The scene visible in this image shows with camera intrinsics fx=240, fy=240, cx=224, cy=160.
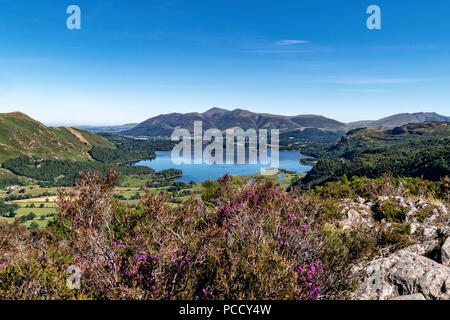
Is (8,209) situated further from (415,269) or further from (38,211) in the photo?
(415,269)

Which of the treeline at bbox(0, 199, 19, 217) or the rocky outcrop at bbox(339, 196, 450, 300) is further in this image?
the treeline at bbox(0, 199, 19, 217)

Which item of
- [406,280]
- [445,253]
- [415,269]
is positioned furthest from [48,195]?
[445,253]

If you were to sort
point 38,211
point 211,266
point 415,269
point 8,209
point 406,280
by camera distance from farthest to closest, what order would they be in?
point 8,209, point 38,211, point 211,266, point 415,269, point 406,280

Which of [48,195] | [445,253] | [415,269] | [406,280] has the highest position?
[445,253]

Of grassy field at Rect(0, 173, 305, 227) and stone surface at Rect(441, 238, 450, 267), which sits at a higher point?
stone surface at Rect(441, 238, 450, 267)

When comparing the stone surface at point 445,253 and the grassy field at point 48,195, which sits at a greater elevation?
the stone surface at point 445,253

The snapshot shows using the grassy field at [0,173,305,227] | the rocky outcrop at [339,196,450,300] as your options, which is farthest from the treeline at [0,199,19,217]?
the rocky outcrop at [339,196,450,300]

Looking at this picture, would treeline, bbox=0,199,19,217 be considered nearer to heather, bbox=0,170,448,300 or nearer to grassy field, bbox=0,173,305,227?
grassy field, bbox=0,173,305,227

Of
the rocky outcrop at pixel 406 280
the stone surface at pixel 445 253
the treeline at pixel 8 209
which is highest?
the stone surface at pixel 445 253

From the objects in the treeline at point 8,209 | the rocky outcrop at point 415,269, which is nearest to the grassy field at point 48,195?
the treeline at point 8,209

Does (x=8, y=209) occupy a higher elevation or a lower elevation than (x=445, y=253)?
lower

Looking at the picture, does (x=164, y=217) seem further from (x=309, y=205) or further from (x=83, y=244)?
(x=309, y=205)

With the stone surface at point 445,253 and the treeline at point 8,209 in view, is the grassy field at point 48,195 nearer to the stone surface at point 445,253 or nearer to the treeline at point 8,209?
the treeline at point 8,209

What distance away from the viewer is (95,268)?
658 cm
